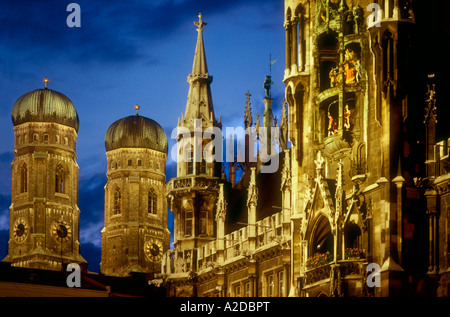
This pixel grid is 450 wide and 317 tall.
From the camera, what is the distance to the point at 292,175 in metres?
91.9

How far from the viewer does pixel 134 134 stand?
192875 millimetres

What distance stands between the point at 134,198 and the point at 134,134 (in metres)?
8.64

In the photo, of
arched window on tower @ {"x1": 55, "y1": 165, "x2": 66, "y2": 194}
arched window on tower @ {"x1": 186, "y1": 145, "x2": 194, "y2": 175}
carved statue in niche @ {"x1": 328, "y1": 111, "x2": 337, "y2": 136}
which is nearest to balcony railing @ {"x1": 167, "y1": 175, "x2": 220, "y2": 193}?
arched window on tower @ {"x1": 186, "y1": 145, "x2": 194, "y2": 175}

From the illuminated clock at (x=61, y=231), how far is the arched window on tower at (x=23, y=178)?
5.84 metres

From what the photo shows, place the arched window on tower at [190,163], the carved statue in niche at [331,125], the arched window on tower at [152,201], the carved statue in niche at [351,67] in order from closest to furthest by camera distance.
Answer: the carved statue in niche at [351,67], the carved statue in niche at [331,125], the arched window on tower at [190,163], the arched window on tower at [152,201]

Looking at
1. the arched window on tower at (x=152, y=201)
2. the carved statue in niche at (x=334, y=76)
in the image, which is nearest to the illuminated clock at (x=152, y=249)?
the arched window on tower at (x=152, y=201)

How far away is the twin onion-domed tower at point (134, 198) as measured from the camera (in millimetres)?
187625

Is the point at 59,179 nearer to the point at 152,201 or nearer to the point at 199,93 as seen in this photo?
the point at 152,201

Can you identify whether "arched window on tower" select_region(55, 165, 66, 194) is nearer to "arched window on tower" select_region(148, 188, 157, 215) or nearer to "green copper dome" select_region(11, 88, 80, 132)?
"green copper dome" select_region(11, 88, 80, 132)

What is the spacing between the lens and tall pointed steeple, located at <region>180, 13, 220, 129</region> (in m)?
118

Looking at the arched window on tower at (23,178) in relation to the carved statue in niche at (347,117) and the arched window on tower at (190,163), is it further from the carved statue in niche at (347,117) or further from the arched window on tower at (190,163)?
the carved statue in niche at (347,117)
